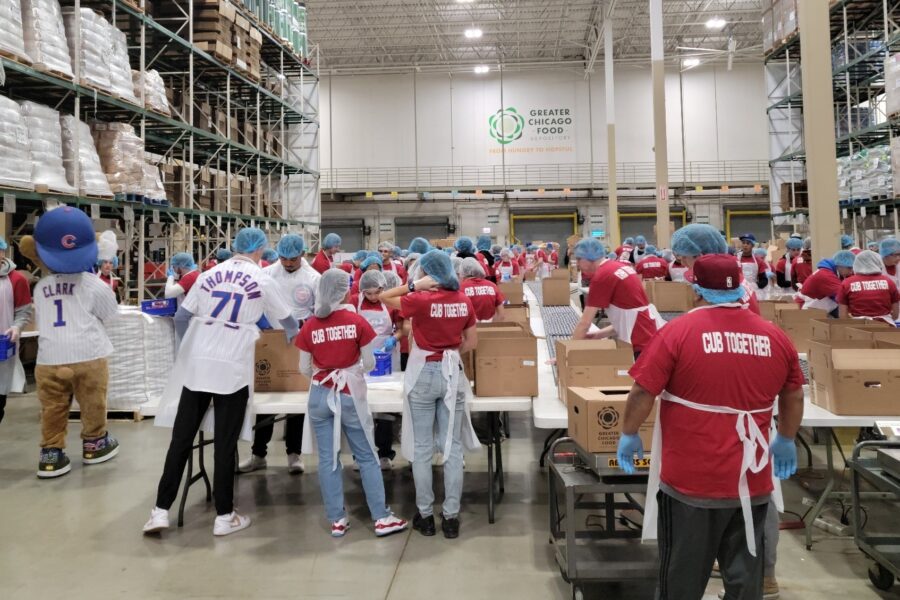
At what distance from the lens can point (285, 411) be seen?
3609 millimetres

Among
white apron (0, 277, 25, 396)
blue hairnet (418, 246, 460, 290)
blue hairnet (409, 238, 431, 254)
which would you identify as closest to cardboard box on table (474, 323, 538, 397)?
blue hairnet (418, 246, 460, 290)

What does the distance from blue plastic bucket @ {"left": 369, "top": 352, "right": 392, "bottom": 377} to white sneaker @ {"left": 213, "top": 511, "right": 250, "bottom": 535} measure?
1.25 m

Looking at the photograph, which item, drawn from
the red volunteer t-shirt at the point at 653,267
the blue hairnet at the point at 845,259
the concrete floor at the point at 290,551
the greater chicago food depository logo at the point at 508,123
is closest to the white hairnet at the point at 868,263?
the blue hairnet at the point at 845,259


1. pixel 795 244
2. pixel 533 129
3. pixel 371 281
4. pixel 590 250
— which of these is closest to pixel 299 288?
pixel 371 281

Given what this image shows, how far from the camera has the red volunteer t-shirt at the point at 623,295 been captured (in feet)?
13.7

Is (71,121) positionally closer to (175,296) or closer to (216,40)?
(175,296)

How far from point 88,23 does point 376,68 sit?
1666 centimetres

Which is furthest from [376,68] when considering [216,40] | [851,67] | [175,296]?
[175,296]

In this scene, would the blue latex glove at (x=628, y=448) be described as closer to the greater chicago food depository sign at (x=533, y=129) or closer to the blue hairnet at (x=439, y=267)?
the blue hairnet at (x=439, y=267)

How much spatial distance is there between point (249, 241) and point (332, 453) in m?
1.42

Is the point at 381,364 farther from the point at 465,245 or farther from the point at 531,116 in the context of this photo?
the point at 531,116

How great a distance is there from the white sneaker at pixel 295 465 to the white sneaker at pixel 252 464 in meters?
0.28

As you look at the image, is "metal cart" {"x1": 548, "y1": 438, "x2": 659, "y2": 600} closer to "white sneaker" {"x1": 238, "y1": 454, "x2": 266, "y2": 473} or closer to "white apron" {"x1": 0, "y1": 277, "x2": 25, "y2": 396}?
"white sneaker" {"x1": 238, "y1": 454, "x2": 266, "y2": 473}

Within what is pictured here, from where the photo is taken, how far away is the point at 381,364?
4.31m
